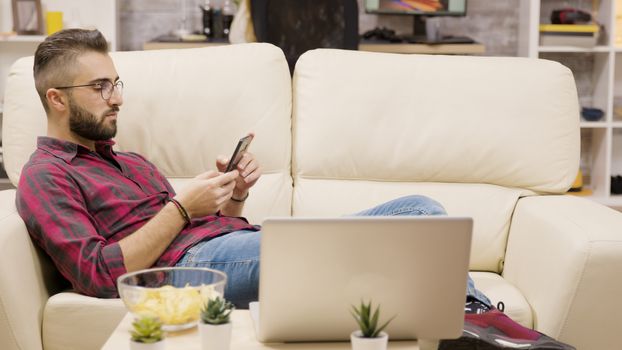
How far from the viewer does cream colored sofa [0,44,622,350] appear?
2.40 meters

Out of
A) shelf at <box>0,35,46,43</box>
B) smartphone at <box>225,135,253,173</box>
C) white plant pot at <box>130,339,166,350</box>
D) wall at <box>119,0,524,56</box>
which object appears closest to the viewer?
white plant pot at <box>130,339,166,350</box>

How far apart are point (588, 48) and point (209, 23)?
79.2 inches

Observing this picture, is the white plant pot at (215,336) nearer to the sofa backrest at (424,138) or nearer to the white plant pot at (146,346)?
the white plant pot at (146,346)

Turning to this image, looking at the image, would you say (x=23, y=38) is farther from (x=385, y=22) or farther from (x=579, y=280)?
(x=579, y=280)

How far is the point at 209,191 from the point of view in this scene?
1.91 meters

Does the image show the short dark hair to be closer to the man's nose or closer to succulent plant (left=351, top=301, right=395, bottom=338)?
the man's nose

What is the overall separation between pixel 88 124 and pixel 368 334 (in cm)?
108

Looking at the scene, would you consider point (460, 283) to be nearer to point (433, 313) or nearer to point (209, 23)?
point (433, 313)

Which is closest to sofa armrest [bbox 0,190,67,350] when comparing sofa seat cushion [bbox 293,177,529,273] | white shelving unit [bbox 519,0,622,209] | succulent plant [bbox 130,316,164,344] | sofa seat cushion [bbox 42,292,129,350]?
sofa seat cushion [bbox 42,292,129,350]

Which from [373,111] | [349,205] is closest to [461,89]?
[373,111]

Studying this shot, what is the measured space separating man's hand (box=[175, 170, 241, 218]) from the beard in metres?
0.30

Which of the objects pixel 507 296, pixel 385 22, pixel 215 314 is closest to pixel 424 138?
pixel 507 296

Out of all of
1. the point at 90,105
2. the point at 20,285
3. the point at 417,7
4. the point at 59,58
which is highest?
the point at 417,7

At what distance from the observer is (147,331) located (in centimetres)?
122
